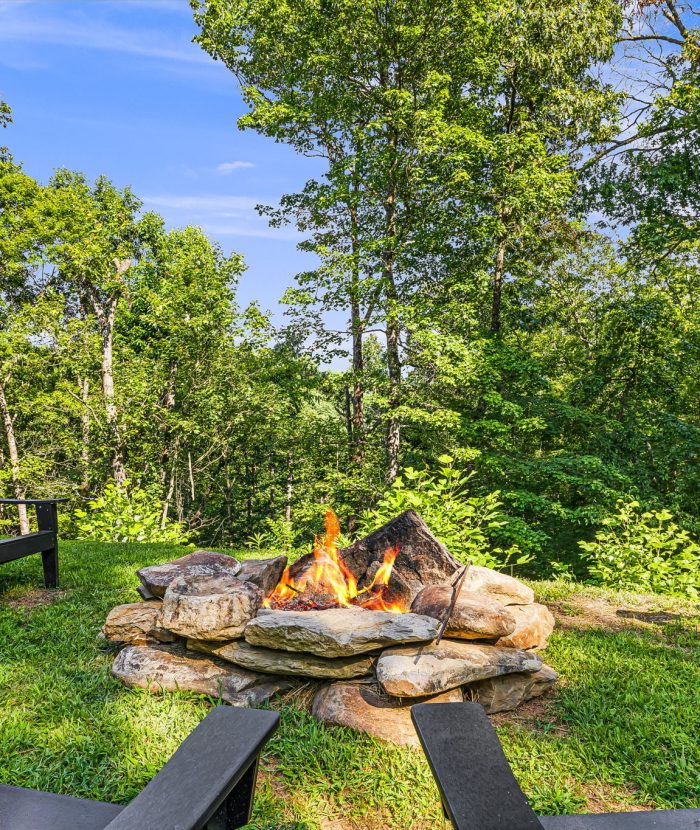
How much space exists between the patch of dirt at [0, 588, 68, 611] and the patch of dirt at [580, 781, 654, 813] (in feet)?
13.8

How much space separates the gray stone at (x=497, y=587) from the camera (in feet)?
11.9

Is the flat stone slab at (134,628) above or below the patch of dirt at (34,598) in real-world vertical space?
above

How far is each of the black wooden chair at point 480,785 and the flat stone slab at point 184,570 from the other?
2.58m

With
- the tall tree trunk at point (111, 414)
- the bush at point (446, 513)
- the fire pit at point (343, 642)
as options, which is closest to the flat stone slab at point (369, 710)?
the fire pit at point (343, 642)

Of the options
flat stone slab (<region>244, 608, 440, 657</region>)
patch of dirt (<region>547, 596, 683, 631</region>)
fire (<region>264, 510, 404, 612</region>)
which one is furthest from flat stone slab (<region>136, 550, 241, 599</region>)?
patch of dirt (<region>547, 596, 683, 631</region>)

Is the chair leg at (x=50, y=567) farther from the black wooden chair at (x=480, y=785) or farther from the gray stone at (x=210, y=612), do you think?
the black wooden chair at (x=480, y=785)

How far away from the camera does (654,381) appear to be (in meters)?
10.8

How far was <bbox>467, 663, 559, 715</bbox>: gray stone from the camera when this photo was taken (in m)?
2.79

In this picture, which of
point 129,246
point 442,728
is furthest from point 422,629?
point 129,246

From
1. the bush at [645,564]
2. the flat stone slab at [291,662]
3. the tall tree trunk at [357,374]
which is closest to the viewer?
the flat stone slab at [291,662]

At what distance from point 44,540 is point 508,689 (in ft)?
13.5

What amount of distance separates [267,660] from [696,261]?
1391 cm

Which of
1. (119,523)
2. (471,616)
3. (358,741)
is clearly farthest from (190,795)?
(119,523)

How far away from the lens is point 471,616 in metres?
2.97
